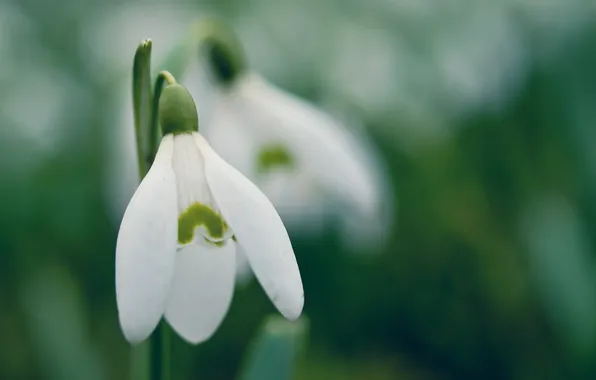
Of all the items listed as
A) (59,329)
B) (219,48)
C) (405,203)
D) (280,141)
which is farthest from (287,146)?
(405,203)

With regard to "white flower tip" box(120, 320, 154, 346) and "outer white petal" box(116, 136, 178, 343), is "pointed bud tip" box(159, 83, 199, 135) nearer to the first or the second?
"outer white petal" box(116, 136, 178, 343)

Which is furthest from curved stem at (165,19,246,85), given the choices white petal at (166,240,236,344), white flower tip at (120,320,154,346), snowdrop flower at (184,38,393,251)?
white flower tip at (120,320,154,346)

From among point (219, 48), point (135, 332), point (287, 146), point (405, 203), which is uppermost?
point (405, 203)

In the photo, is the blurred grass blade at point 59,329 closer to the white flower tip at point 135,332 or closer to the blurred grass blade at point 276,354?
the blurred grass blade at point 276,354

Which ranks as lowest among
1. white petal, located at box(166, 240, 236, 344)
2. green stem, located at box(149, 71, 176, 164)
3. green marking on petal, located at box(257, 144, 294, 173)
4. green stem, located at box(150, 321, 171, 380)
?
green stem, located at box(150, 321, 171, 380)

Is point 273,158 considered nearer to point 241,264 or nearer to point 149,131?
point 241,264

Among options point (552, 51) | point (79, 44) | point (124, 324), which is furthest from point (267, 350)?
point (79, 44)
